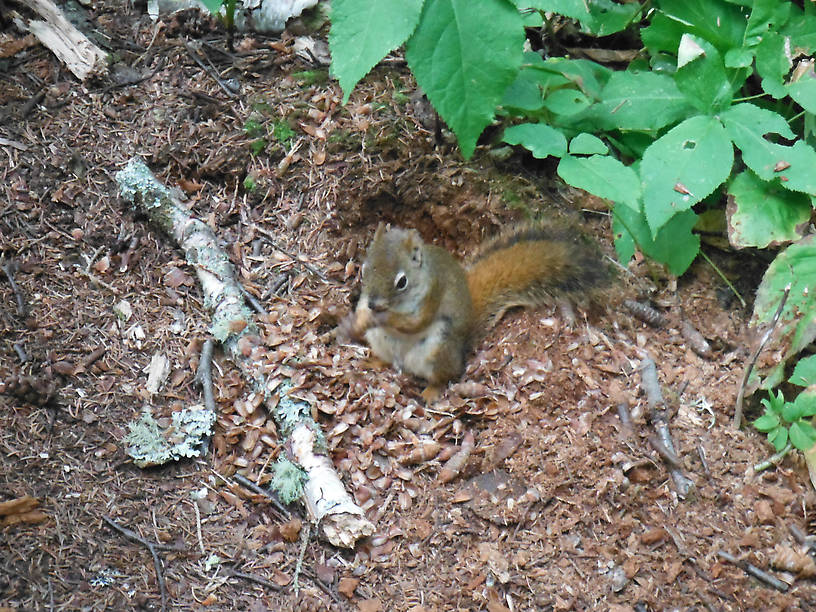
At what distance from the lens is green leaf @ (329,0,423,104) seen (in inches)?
92.7

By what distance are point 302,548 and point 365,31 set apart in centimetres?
166

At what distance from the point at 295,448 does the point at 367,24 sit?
142 cm

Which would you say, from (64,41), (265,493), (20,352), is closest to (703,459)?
(265,493)

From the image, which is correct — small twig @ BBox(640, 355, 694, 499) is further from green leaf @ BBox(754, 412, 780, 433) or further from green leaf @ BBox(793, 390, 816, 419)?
green leaf @ BBox(793, 390, 816, 419)

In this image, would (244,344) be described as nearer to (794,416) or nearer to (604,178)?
(604,178)

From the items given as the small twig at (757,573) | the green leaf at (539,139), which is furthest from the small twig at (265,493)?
the green leaf at (539,139)

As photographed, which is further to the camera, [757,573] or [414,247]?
[414,247]

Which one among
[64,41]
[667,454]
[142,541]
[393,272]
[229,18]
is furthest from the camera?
[229,18]

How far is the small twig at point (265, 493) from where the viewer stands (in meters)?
2.45

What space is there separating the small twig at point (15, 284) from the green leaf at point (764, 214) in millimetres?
2653

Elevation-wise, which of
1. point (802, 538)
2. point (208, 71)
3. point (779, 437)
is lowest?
point (802, 538)

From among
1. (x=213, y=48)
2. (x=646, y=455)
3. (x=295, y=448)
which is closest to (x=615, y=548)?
(x=646, y=455)

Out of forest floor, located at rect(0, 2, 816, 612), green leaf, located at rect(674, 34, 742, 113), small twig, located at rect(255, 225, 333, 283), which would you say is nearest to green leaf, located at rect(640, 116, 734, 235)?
green leaf, located at rect(674, 34, 742, 113)

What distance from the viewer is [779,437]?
262 centimetres
